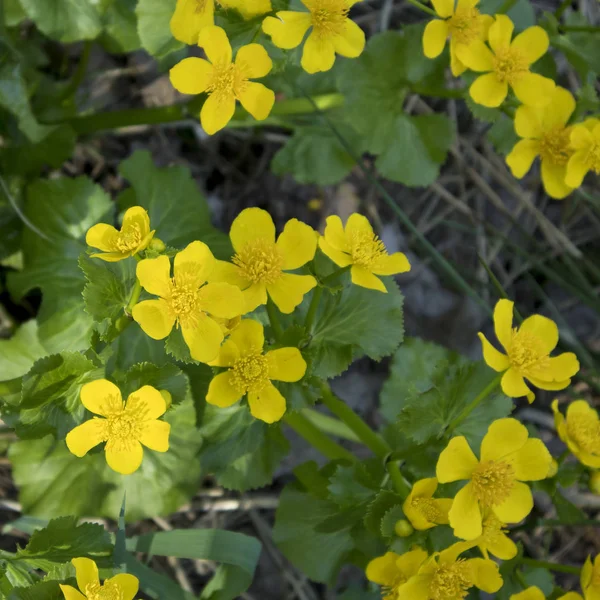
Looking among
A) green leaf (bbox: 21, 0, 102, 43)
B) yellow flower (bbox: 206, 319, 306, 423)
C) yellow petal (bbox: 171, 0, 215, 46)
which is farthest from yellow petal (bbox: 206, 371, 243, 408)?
green leaf (bbox: 21, 0, 102, 43)

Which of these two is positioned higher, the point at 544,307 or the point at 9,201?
the point at 9,201

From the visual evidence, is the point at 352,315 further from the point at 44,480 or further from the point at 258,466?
the point at 44,480

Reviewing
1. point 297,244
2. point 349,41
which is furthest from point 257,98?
point 297,244

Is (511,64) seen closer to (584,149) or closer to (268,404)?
(584,149)

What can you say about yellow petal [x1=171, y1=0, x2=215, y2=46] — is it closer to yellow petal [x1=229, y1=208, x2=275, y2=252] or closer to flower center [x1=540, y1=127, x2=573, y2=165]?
yellow petal [x1=229, y1=208, x2=275, y2=252]

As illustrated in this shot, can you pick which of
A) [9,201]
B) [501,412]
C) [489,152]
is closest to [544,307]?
[489,152]

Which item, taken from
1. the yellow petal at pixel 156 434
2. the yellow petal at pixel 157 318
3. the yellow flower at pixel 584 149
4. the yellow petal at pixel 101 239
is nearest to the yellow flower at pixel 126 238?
the yellow petal at pixel 101 239
